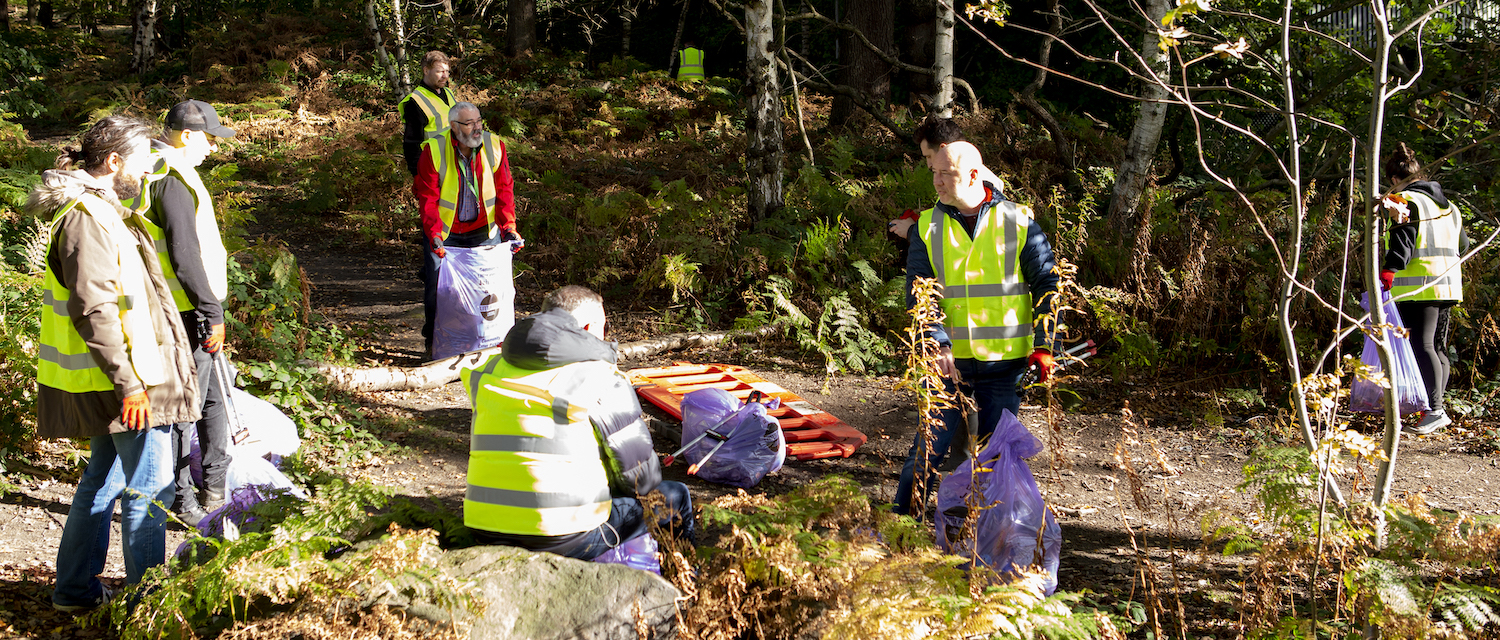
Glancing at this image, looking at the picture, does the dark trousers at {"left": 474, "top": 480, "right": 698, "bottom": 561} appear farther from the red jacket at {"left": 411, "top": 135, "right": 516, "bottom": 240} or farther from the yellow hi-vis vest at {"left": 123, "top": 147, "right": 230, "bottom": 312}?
the red jacket at {"left": 411, "top": 135, "right": 516, "bottom": 240}

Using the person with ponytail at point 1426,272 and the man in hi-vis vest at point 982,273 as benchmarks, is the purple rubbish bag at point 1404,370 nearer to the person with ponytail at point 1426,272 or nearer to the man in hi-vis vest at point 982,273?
the person with ponytail at point 1426,272

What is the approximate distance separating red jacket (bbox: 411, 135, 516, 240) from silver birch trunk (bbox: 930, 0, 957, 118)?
3.92 meters

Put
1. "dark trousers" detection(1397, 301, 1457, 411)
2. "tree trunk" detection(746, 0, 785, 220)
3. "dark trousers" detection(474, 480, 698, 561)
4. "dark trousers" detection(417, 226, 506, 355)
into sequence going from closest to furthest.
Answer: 1. "dark trousers" detection(474, 480, 698, 561)
2. "dark trousers" detection(1397, 301, 1457, 411)
3. "dark trousers" detection(417, 226, 506, 355)
4. "tree trunk" detection(746, 0, 785, 220)

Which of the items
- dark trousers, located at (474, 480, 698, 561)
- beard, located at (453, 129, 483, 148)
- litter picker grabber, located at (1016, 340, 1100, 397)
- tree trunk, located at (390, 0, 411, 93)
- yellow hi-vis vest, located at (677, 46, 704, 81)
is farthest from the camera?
yellow hi-vis vest, located at (677, 46, 704, 81)

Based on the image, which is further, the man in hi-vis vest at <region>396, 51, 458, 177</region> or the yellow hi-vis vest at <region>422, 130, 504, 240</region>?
the man in hi-vis vest at <region>396, 51, 458, 177</region>

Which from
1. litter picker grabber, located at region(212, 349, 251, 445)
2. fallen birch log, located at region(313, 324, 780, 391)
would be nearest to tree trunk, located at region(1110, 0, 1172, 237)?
fallen birch log, located at region(313, 324, 780, 391)

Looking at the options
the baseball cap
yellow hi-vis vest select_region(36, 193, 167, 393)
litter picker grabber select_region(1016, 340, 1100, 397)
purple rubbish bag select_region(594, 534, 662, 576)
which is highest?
the baseball cap

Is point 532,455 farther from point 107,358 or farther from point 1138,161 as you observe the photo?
point 1138,161

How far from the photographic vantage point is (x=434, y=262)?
638cm

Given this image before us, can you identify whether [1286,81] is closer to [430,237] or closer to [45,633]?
[45,633]

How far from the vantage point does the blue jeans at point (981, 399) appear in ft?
13.1

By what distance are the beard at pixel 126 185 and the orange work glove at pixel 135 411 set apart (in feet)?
2.50

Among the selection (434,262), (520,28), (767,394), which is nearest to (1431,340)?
(767,394)

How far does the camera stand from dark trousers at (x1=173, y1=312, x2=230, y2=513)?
13.6ft
